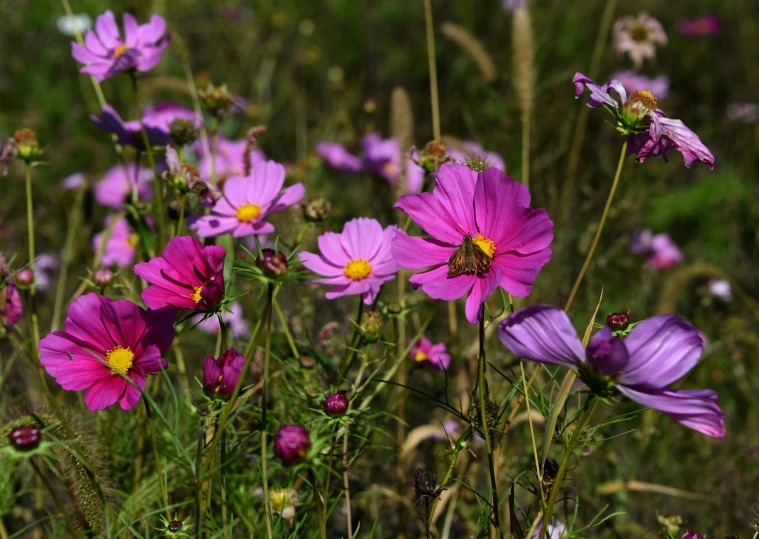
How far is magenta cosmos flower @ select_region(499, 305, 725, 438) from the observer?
62 centimetres

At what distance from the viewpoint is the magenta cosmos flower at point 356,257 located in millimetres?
1027

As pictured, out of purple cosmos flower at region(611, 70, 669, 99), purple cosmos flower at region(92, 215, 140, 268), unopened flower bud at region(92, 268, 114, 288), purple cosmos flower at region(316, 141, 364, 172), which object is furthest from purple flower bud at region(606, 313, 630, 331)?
purple cosmos flower at region(611, 70, 669, 99)

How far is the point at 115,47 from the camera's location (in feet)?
4.29

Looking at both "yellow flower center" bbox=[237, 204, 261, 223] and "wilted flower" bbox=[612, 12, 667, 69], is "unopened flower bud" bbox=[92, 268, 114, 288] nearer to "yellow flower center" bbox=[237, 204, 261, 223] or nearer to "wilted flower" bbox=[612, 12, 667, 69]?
"yellow flower center" bbox=[237, 204, 261, 223]

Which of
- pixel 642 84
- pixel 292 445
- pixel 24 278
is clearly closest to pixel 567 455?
pixel 292 445

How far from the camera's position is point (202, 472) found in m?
0.75

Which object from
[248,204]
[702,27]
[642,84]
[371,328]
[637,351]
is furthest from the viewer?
[702,27]

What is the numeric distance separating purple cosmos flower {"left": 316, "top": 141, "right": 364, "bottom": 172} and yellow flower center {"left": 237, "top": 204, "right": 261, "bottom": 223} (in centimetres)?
110

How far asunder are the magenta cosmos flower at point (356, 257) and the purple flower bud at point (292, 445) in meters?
0.35

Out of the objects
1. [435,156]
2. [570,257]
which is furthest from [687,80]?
[435,156]

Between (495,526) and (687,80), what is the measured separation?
365cm

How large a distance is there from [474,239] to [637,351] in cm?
25

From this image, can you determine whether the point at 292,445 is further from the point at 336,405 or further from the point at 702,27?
the point at 702,27

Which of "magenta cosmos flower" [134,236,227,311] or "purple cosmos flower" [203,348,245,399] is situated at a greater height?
"magenta cosmos flower" [134,236,227,311]
